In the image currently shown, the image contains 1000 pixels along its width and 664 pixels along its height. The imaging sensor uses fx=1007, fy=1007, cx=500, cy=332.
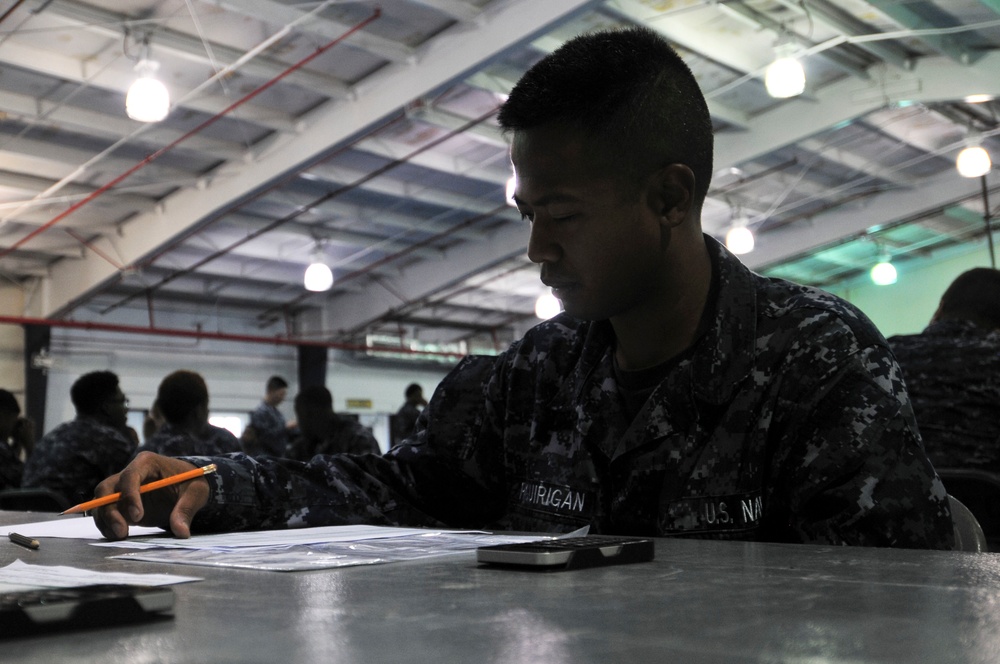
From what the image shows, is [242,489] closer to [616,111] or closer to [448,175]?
[616,111]

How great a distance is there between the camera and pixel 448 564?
2.79 feet

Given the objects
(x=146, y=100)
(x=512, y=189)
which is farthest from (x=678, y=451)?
(x=146, y=100)

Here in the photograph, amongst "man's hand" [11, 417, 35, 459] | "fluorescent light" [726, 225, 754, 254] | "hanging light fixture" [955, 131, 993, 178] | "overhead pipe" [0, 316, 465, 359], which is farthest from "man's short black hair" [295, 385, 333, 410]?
"overhead pipe" [0, 316, 465, 359]

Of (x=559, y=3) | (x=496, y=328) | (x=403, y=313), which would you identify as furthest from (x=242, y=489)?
(x=496, y=328)

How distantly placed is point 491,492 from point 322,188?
840cm

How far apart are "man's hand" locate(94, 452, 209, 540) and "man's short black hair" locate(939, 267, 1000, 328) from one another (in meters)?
2.40

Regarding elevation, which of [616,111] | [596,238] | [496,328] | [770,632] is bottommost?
[770,632]

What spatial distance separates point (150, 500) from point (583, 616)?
866 millimetres

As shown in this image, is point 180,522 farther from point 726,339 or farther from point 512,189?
point 512,189

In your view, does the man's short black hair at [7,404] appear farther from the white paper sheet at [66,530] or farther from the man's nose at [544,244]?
the man's nose at [544,244]

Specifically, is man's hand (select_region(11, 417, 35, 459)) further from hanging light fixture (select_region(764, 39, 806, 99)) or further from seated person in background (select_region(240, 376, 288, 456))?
hanging light fixture (select_region(764, 39, 806, 99))

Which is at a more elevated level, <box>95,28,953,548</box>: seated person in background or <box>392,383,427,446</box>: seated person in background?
<box>392,383,427,446</box>: seated person in background

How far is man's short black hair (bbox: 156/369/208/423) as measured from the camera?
4.56 metres

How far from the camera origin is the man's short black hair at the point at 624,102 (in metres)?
1.39
